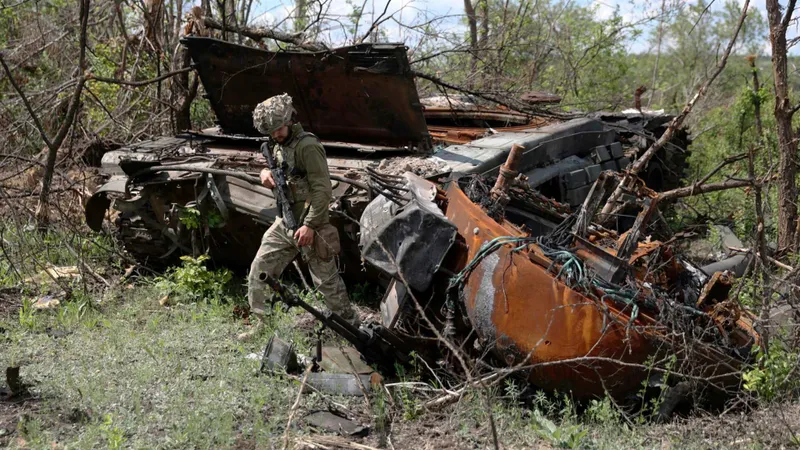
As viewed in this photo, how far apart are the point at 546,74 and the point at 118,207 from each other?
824 centimetres

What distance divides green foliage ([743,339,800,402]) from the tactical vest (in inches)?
116

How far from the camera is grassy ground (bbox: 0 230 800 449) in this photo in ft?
13.8

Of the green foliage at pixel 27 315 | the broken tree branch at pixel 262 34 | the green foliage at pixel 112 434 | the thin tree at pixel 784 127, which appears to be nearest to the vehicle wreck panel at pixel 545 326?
the thin tree at pixel 784 127

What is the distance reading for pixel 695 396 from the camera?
14.3ft

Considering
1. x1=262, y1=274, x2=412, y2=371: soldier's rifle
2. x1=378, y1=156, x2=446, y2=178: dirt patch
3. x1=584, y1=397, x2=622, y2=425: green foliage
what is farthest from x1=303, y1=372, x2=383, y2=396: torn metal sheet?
x1=378, y1=156, x2=446, y2=178: dirt patch

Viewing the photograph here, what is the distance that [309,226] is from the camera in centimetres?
557

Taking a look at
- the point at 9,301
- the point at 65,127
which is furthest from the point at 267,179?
the point at 9,301

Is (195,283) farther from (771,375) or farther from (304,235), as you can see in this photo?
(771,375)

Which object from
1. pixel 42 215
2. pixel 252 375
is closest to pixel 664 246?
pixel 252 375

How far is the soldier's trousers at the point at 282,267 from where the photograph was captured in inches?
228

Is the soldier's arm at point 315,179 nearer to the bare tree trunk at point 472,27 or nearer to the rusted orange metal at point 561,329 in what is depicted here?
the rusted orange metal at point 561,329

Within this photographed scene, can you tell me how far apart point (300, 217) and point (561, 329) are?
7.12 feet

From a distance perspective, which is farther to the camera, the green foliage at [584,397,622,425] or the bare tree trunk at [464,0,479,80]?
the bare tree trunk at [464,0,479,80]

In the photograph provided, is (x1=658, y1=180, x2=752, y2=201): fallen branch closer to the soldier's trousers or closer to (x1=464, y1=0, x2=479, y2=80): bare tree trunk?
the soldier's trousers
